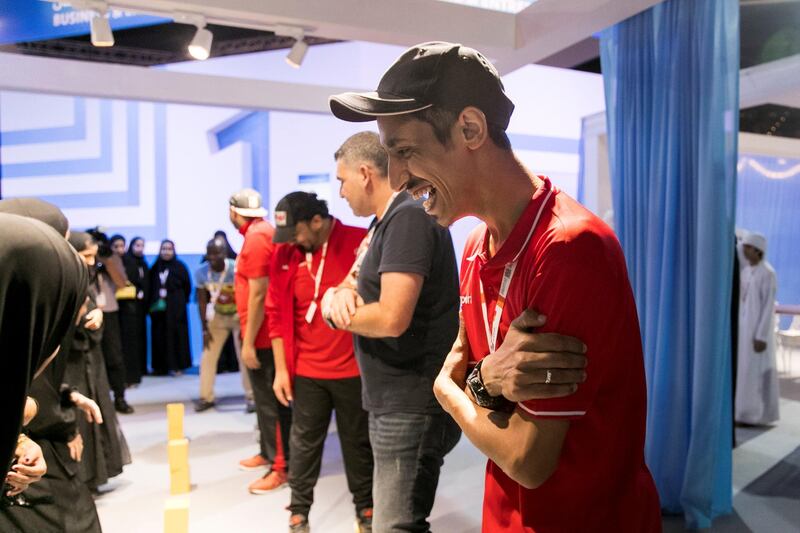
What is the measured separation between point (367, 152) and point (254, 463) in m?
3.08

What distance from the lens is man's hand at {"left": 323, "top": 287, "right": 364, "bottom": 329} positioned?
81.0 inches

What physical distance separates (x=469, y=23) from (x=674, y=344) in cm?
235

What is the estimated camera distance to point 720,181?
10.7ft

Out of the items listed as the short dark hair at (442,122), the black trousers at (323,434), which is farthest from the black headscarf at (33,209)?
the black trousers at (323,434)

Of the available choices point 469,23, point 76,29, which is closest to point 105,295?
point 76,29

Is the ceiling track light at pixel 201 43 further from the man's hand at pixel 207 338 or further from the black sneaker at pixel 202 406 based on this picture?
the black sneaker at pixel 202 406

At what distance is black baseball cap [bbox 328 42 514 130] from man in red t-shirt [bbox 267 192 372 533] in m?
2.10

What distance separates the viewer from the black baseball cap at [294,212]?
319cm

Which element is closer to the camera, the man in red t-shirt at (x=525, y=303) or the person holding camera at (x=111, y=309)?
the man in red t-shirt at (x=525, y=303)

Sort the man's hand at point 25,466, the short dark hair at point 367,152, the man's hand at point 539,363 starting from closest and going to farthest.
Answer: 1. the man's hand at point 539,363
2. the man's hand at point 25,466
3. the short dark hair at point 367,152

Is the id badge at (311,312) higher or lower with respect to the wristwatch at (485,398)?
lower

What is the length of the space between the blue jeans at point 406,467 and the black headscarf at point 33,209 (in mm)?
1147

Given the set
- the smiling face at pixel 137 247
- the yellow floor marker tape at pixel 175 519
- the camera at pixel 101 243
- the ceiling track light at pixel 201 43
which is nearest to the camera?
the yellow floor marker tape at pixel 175 519

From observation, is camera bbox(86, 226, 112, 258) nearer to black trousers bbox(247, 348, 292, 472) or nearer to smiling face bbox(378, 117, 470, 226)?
black trousers bbox(247, 348, 292, 472)
